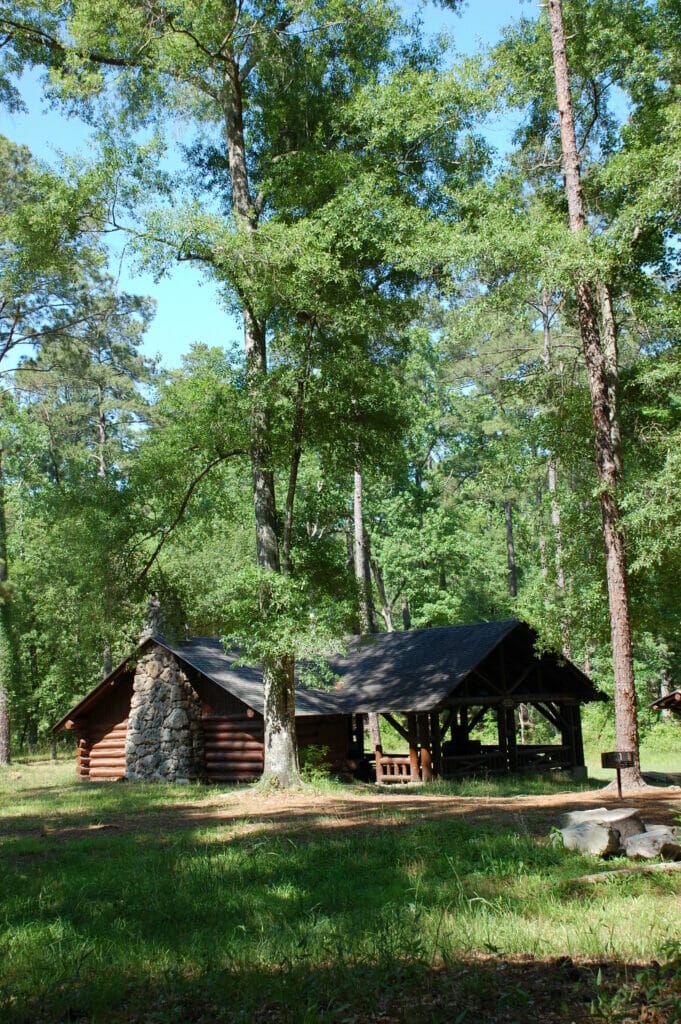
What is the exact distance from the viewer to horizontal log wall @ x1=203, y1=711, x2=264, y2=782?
2302 centimetres

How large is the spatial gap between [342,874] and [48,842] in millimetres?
5157

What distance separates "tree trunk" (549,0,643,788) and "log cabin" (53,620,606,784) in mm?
6222

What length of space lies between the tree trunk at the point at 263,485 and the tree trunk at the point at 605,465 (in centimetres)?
633

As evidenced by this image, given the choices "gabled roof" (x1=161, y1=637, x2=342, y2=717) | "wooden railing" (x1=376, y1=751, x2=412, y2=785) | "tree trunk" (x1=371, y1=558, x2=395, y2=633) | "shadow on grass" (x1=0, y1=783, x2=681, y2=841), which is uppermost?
"tree trunk" (x1=371, y1=558, x2=395, y2=633)

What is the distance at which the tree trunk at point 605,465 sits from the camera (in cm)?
1639

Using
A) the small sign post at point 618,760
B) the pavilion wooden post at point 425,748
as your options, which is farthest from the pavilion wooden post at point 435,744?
the small sign post at point 618,760

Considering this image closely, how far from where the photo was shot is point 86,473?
20641 millimetres

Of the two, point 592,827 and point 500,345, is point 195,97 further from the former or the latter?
point 500,345

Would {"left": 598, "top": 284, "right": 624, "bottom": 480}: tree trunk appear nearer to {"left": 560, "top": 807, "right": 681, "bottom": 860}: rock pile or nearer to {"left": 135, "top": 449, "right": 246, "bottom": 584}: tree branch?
{"left": 135, "top": 449, "right": 246, "bottom": 584}: tree branch

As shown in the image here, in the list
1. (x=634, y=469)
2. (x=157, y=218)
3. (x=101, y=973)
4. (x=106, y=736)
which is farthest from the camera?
(x=106, y=736)

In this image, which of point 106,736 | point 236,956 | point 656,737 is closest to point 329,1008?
point 236,956

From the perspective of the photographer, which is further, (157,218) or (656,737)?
(656,737)

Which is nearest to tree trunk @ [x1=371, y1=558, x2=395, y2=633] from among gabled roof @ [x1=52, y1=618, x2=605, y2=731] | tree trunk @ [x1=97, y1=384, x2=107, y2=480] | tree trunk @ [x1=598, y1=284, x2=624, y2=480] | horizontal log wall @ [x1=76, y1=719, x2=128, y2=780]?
tree trunk @ [x1=97, y1=384, x2=107, y2=480]

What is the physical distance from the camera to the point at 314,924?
6.71 m
